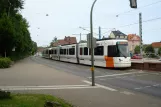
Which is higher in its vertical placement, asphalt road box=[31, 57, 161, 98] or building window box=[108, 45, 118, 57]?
building window box=[108, 45, 118, 57]

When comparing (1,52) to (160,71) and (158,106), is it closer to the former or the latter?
(160,71)

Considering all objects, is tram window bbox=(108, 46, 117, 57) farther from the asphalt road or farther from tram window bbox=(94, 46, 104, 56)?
the asphalt road

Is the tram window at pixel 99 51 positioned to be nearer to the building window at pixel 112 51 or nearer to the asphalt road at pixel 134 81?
the building window at pixel 112 51

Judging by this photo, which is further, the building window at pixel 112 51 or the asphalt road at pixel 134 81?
the building window at pixel 112 51

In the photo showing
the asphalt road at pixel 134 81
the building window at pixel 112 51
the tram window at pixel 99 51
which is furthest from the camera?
the tram window at pixel 99 51

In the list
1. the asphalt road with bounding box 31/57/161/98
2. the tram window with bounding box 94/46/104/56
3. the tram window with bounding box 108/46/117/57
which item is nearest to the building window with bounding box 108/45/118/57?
the tram window with bounding box 108/46/117/57

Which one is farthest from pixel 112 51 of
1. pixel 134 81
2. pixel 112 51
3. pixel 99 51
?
pixel 134 81

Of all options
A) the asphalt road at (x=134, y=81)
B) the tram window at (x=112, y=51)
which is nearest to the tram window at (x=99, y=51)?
the tram window at (x=112, y=51)

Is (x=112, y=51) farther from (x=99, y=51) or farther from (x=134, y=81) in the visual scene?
(x=134, y=81)

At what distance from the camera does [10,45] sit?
42.6 meters

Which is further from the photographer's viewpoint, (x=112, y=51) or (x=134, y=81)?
(x=112, y=51)

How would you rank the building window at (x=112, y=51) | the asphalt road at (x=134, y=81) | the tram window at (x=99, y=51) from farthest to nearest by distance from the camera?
the tram window at (x=99, y=51) → the building window at (x=112, y=51) → the asphalt road at (x=134, y=81)

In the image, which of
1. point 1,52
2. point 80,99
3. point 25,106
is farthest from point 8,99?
point 1,52

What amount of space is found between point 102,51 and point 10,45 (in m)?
17.7
